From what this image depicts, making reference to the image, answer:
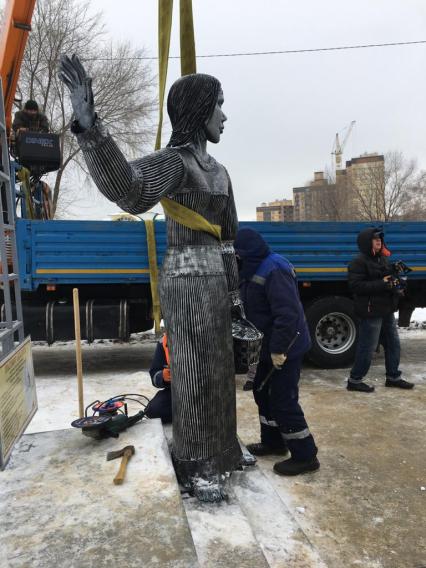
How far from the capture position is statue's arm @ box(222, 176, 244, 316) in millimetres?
2574

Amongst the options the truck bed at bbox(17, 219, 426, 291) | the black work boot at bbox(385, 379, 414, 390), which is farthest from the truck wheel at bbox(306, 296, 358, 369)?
the black work boot at bbox(385, 379, 414, 390)

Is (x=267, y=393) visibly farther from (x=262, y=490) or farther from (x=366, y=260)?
(x=366, y=260)

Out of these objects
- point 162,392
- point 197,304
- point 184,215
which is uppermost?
point 184,215

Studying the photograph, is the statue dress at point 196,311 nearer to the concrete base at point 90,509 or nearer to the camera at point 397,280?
the concrete base at point 90,509

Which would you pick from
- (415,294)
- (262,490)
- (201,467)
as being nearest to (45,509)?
(201,467)

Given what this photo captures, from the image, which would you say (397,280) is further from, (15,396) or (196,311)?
(15,396)

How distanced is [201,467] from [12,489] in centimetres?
92

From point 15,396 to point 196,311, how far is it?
39.5 inches

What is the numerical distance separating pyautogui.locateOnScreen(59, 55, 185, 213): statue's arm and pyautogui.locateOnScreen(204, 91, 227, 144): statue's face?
16.2 inches

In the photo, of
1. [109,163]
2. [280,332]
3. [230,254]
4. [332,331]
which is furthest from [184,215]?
[332,331]

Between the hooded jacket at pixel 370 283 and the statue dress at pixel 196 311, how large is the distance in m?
2.72

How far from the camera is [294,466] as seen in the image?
3078 millimetres

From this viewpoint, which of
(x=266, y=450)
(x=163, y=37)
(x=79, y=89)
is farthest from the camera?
(x=266, y=450)

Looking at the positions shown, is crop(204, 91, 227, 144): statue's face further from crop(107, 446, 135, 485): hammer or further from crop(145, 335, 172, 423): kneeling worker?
crop(107, 446, 135, 485): hammer
